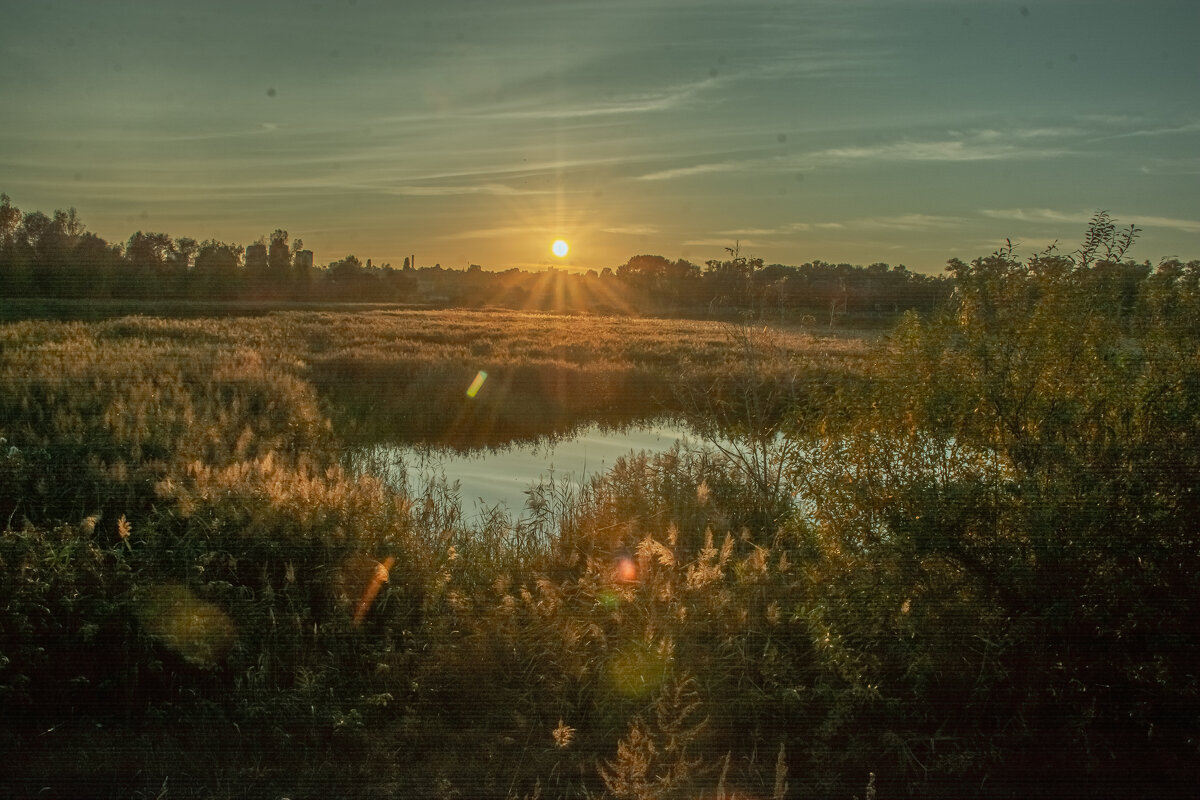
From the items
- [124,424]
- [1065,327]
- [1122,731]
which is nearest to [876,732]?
[1122,731]

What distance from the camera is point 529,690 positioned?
19.4 feet

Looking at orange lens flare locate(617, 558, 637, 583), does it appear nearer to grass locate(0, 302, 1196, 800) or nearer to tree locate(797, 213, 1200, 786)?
grass locate(0, 302, 1196, 800)

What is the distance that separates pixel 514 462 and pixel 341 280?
70517mm

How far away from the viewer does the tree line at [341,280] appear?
32.3 m

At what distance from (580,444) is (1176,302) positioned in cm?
1563

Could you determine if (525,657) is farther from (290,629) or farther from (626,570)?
(626,570)

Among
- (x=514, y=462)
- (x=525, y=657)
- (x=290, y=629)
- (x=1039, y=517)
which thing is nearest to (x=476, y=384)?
(x=514, y=462)

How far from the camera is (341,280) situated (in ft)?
272

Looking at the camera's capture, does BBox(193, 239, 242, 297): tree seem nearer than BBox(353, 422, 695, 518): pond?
No

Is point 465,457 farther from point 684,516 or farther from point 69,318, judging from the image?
point 69,318

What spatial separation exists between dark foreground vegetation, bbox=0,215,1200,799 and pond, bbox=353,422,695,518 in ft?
18.5

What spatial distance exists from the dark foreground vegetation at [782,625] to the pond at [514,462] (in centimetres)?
564

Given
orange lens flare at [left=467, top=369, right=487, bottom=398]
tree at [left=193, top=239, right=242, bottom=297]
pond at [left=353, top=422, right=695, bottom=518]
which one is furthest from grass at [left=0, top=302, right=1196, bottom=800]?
tree at [left=193, top=239, right=242, bottom=297]

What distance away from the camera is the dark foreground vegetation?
5.04m
